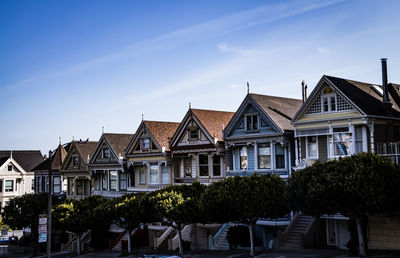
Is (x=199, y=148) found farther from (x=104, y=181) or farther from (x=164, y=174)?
(x=104, y=181)

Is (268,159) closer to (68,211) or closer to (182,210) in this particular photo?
(182,210)

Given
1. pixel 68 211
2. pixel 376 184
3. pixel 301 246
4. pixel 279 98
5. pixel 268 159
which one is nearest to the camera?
pixel 376 184

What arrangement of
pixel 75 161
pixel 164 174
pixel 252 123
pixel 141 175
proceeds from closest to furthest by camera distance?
pixel 252 123 < pixel 164 174 < pixel 141 175 < pixel 75 161

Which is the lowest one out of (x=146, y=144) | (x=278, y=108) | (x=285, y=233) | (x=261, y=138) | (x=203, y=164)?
(x=285, y=233)

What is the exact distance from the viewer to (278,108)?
131ft

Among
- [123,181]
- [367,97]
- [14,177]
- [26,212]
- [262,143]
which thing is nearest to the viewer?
[367,97]

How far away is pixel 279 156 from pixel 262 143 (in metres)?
1.83

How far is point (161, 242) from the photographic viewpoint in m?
43.6

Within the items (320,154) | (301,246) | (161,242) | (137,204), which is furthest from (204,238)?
(320,154)

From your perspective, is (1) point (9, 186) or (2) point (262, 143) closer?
(2) point (262, 143)

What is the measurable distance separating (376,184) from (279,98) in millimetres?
18273

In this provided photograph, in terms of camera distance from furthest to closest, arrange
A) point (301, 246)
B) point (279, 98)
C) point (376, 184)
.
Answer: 1. point (279, 98)
2. point (301, 246)
3. point (376, 184)

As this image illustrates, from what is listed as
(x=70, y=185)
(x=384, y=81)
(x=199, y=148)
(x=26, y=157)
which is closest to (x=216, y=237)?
(x=199, y=148)

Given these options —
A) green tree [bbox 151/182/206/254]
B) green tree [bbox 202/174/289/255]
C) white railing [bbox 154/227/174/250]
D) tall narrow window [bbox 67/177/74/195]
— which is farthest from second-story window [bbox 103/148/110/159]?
green tree [bbox 202/174/289/255]
